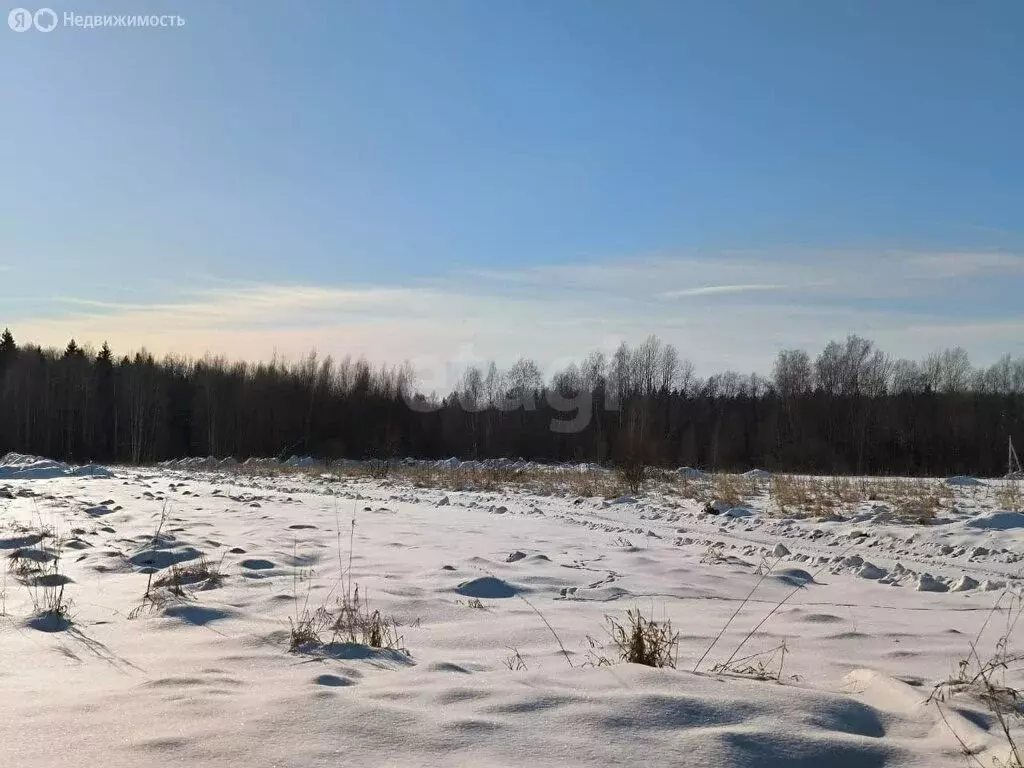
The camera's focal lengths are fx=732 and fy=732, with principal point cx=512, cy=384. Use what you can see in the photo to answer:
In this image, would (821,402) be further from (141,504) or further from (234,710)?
(234,710)

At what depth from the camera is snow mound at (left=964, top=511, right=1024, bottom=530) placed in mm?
8609

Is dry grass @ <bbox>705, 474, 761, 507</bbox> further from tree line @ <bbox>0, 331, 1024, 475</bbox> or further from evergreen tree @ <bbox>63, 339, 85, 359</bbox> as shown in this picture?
evergreen tree @ <bbox>63, 339, 85, 359</bbox>

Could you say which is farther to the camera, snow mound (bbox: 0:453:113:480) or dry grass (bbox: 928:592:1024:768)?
snow mound (bbox: 0:453:113:480)

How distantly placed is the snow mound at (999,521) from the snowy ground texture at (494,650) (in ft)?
0.13

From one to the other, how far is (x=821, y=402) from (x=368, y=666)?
52.6 m

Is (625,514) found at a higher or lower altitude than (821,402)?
lower

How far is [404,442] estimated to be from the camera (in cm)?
5269

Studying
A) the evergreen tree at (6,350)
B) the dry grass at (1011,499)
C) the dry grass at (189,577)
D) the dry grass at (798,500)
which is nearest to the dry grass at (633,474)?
the dry grass at (798,500)

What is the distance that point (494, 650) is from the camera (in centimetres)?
379

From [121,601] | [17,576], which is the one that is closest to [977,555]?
[121,601]

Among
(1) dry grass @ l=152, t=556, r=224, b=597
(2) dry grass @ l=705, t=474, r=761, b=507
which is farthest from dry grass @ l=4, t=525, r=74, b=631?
(2) dry grass @ l=705, t=474, r=761, b=507

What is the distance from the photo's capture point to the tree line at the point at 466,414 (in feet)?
155

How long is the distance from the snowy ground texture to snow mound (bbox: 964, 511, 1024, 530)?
0.13 feet

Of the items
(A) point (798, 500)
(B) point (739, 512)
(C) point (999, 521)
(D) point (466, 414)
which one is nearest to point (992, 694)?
(C) point (999, 521)
